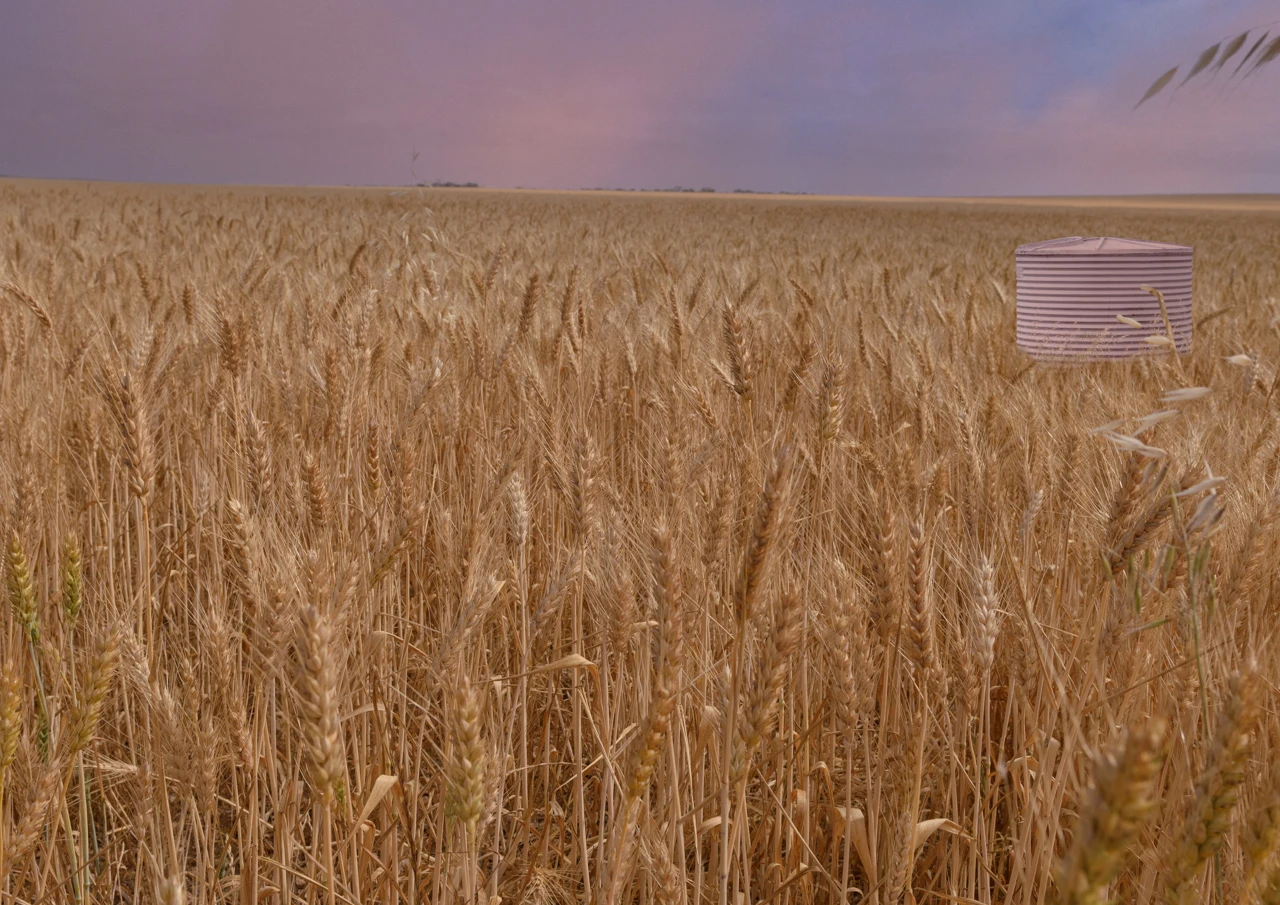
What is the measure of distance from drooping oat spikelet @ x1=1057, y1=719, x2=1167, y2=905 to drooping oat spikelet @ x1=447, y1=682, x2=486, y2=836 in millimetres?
488

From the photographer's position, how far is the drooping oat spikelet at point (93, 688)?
985mm

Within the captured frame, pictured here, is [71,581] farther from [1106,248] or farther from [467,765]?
[1106,248]

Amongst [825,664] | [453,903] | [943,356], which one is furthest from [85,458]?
[943,356]

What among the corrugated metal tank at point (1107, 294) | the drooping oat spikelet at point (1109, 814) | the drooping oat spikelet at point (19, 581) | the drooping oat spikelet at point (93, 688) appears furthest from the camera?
the corrugated metal tank at point (1107, 294)

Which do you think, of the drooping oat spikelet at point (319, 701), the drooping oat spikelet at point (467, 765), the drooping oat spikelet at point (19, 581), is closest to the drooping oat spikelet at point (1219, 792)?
the drooping oat spikelet at point (467, 765)

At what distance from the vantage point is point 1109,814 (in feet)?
1.55

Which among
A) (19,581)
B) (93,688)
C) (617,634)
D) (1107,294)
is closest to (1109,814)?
(617,634)

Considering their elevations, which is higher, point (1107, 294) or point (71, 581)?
point (1107, 294)

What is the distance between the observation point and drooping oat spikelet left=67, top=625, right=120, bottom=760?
0.99 metres

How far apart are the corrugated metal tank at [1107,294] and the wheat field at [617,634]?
1219 mm

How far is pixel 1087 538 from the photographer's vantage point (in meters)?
1.74

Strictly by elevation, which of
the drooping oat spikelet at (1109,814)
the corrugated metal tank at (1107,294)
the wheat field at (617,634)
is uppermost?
the corrugated metal tank at (1107,294)

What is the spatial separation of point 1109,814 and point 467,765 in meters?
0.53

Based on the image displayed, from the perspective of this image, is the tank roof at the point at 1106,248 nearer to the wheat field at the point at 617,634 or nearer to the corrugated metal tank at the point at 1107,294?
the corrugated metal tank at the point at 1107,294
